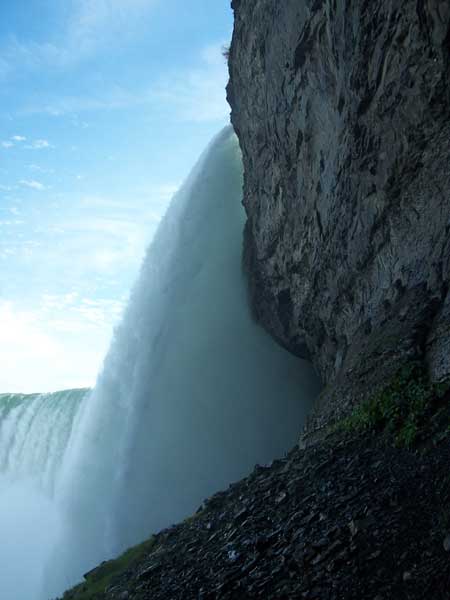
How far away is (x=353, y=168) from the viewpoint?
1316 cm

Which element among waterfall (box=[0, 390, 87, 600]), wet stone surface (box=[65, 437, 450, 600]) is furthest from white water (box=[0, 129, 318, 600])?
wet stone surface (box=[65, 437, 450, 600])

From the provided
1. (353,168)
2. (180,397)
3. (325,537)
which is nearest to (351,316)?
(353,168)

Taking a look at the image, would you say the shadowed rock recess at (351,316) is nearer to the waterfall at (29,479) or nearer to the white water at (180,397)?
the white water at (180,397)

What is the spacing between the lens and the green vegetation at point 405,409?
722 centimetres

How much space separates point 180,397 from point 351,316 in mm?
11004

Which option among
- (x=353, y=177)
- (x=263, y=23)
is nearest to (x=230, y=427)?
(x=353, y=177)

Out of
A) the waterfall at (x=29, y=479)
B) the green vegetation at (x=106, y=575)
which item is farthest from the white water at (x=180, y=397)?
the green vegetation at (x=106, y=575)

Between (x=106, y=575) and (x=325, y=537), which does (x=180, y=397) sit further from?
(x=325, y=537)

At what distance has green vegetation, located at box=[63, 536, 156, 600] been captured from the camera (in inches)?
395

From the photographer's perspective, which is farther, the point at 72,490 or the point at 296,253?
the point at 72,490

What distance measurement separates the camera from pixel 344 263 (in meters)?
14.8

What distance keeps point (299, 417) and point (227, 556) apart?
53.3ft

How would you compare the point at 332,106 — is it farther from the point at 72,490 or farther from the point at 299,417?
the point at 72,490

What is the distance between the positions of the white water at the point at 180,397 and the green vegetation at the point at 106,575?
6.66m
